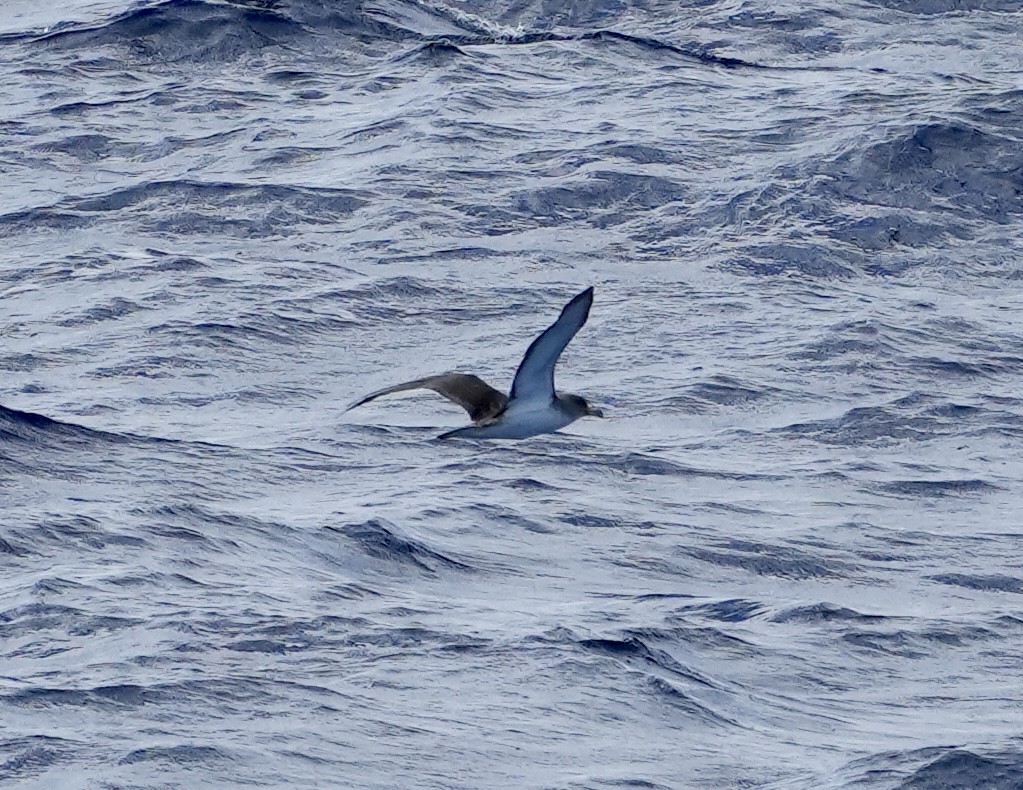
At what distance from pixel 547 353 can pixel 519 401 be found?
576 mm

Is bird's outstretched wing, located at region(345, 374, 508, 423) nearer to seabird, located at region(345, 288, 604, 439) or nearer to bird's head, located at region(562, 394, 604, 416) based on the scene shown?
seabird, located at region(345, 288, 604, 439)

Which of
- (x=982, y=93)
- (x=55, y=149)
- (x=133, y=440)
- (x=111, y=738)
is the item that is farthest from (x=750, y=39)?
(x=111, y=738)

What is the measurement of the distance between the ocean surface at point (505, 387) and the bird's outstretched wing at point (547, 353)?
54.7 inches

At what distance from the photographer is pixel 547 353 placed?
1132 cm

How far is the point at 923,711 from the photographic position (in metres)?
11.9

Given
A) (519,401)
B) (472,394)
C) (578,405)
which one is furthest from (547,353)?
(578,405)

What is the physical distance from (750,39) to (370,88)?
4.65 m

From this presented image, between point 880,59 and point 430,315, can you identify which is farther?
point 880,59

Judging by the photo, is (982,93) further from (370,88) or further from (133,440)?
(133,440)

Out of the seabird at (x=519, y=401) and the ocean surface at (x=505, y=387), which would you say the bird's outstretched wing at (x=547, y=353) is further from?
A: the ocean surface at (x=505, y=387)

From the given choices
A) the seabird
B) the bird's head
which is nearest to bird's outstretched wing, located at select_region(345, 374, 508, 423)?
the seabird

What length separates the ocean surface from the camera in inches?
444

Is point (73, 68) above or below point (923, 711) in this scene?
above

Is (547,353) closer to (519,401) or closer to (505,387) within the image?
(519,401)
